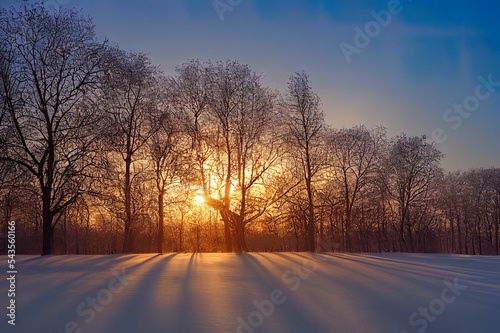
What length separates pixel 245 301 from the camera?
812 cm

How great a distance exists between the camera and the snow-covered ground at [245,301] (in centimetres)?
687

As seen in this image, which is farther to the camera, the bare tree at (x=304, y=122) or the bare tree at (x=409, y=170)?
the bare tree at (x=409, y=170)

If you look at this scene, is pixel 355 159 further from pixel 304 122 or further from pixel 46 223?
pixel 46 223

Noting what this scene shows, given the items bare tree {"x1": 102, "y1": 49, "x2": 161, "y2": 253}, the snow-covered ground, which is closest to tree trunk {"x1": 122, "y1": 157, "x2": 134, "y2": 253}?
bare tree {"x1": 102, "y1": 49, "x2": 161, "y2": 253}

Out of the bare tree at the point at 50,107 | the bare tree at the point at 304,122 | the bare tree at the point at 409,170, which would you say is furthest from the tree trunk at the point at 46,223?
the bare tree at the point at 409,170

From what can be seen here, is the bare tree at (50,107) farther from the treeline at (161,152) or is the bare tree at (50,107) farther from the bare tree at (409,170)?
the bare tree at (409,170)

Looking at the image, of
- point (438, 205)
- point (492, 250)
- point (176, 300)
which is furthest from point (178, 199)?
point (492, 250)

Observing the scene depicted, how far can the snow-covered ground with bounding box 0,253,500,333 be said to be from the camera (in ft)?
22.5

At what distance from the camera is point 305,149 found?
1048 inches

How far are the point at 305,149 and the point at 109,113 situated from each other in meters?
11.9

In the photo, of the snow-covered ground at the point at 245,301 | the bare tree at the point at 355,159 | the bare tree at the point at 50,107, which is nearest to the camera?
the snow-covered ground at the point at 245,301

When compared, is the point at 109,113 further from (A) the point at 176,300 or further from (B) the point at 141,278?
(A) the point at 176,300

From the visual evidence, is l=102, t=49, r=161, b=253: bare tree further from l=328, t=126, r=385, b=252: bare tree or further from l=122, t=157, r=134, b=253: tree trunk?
l=328, t=126, r=385, b=252: bare tree

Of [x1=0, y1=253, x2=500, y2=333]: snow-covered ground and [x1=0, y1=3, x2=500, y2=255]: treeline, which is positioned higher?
[x1=0, y1=3, x2=500, y2=255]: treeline
